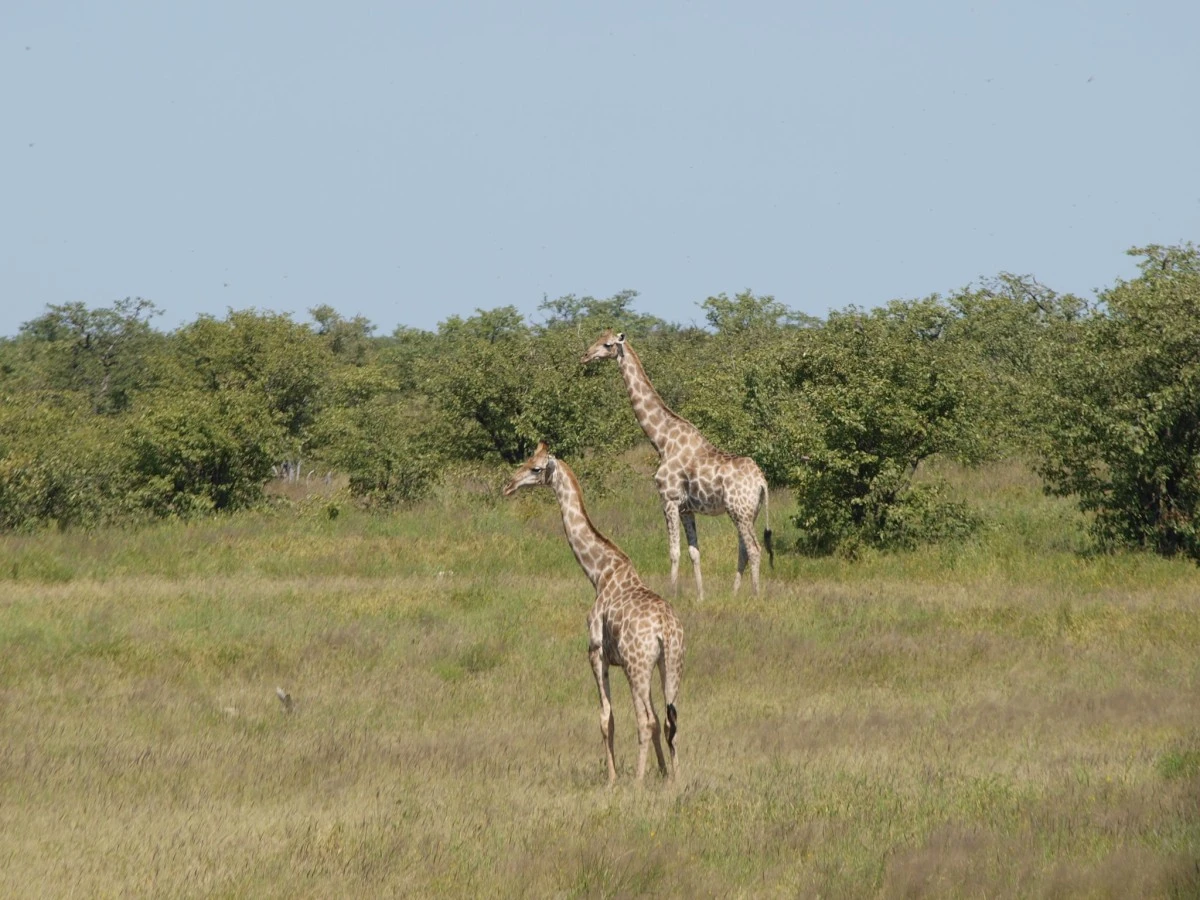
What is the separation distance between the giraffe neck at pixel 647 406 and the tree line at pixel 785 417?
2979mm

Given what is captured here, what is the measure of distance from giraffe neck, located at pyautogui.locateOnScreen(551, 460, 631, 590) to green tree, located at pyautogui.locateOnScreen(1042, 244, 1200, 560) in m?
12.0

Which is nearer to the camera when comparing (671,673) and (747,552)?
(671,673)

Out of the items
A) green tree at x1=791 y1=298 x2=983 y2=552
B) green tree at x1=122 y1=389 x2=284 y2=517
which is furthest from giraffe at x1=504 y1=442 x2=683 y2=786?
green tree at x1=122 y1=389 x2=284 y2=517

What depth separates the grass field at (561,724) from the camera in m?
9.16

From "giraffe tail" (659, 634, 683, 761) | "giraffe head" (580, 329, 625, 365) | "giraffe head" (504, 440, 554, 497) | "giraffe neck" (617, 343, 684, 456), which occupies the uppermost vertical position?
"giraffe head" (580, 329, 625, 365)

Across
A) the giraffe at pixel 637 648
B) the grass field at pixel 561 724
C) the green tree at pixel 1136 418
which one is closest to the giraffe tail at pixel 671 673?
the giraffe at pixel 637 648

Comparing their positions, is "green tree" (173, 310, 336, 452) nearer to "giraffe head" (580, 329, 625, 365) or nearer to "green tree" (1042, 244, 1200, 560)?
"giraffe head" (580, 329, 625, 365)

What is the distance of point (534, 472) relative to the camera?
14867mm

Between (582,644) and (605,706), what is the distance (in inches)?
256

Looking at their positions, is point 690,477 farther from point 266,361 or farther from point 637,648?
point 266,361

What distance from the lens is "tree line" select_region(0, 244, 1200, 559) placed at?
24.1 m

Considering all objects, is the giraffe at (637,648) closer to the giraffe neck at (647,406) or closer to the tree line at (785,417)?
the giraffe neck at (647,406)

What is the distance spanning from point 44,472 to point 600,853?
25.1 metres

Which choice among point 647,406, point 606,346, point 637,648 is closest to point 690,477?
point 647,406
